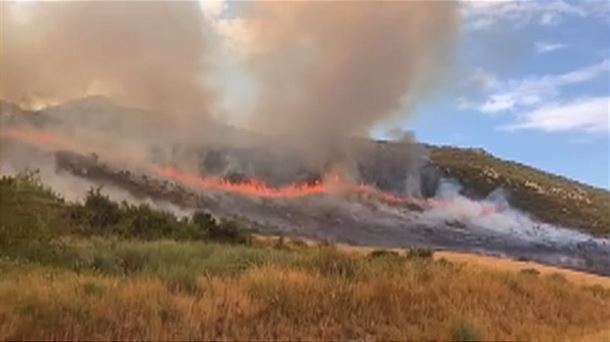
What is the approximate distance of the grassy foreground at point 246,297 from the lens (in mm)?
13438

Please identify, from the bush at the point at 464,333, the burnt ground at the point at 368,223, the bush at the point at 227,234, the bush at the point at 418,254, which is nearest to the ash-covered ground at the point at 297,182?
the burnt ground at the point at 368,223

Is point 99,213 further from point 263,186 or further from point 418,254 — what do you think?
point 263,186

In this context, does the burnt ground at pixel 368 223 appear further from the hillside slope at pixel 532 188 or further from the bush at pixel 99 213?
the bush at pixel 99 213

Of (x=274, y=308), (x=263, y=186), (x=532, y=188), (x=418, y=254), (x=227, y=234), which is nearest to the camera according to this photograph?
(x=274, y=308)

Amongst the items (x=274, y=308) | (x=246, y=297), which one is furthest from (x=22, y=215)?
(x=274, y=308)

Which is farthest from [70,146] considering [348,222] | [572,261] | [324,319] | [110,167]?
[324,319]

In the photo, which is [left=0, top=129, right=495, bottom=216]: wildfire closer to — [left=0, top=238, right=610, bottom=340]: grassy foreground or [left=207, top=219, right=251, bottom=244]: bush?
[left=207, top=219, right=251, bottom=244]: bush

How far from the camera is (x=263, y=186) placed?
107188 millimetres

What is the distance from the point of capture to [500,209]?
12125 cm

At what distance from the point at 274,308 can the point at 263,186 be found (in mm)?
91825

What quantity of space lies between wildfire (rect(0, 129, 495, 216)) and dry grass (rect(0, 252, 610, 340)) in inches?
3099

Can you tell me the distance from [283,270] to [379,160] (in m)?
114

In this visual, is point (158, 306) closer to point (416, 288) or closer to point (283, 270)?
point (283, 270)

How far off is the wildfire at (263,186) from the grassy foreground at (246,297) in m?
74.5
